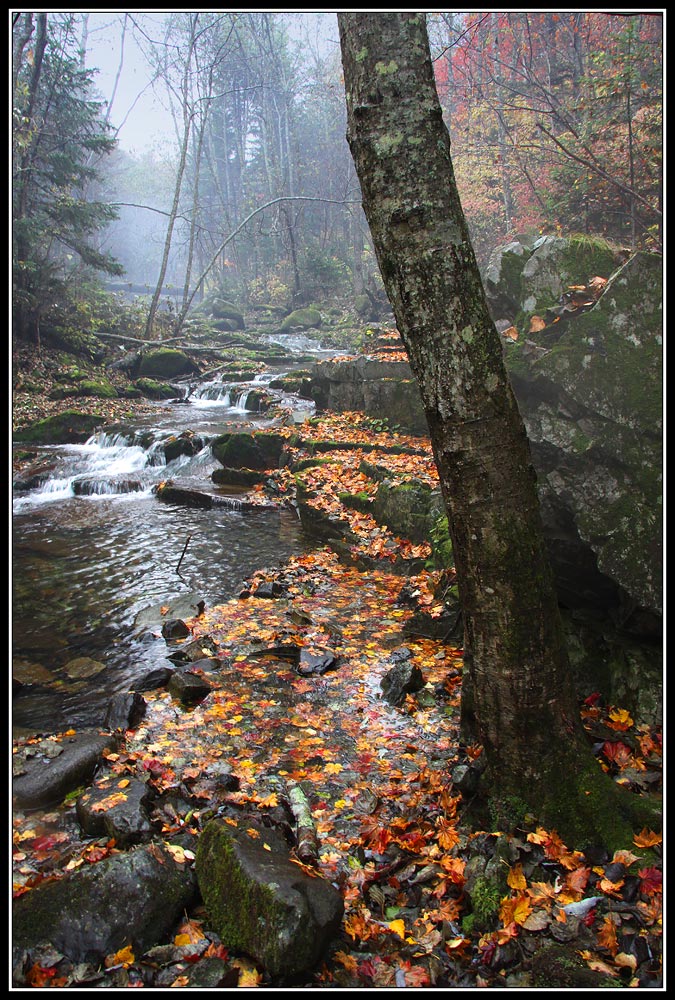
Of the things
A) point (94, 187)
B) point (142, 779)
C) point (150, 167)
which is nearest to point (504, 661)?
point (142, 779)

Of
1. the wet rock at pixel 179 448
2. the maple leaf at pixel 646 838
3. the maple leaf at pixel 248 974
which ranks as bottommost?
the maple leaf at pixel 248 974

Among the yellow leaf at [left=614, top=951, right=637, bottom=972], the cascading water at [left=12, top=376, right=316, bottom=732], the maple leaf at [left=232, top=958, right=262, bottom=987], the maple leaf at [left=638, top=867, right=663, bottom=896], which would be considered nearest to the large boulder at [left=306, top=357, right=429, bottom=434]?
the cascading water at [left=12, top=376, right=316, bottom=732]

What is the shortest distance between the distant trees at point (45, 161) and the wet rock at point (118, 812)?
18.9 metres

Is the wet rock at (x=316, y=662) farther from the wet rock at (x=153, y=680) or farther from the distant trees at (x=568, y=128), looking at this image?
the distant trees at (x=568, y=128)

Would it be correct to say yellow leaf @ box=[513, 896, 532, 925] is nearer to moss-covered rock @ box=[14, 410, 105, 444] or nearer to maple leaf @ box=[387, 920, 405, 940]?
maple leaf @ box=[387, 920, 405, 940]

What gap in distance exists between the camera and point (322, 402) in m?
14.0

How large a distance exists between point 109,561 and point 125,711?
418 centimetres

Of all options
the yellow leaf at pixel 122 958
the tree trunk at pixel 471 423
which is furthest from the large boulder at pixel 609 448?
the yellow leaf at pixel 122 958

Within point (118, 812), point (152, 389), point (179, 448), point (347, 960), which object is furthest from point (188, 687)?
point (152, 389)

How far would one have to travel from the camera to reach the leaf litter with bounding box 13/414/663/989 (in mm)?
2455

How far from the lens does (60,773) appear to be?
380cm

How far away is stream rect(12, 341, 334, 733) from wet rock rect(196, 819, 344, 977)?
94.1 inches

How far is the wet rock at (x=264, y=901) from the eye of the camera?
238 centimetres

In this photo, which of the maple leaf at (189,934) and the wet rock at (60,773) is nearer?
the maple leaf at (189,934)
